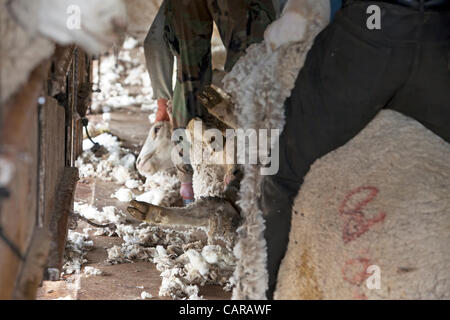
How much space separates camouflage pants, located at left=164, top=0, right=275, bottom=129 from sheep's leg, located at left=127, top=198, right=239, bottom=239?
851 mm

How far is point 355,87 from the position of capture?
170 centimetres

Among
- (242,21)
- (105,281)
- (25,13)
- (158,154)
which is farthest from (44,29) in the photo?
(158,154)

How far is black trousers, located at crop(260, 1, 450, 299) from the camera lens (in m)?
1.68

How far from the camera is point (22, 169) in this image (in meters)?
1.24

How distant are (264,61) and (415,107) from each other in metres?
0.42

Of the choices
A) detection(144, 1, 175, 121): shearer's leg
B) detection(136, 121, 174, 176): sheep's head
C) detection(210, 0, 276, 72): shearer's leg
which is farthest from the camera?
detection(144, 1, 175, 121): shearer's leg

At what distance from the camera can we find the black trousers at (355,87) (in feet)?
5.50

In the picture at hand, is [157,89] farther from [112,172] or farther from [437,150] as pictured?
[437,150]

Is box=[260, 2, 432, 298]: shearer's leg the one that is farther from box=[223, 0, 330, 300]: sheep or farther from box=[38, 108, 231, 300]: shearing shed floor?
box=[38, 108, 231, 300]: shearing shed floor

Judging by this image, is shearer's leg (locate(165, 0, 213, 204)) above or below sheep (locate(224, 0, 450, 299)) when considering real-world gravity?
above

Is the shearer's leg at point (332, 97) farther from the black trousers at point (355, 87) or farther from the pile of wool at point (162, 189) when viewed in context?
the pile of wool at point (162, 189)

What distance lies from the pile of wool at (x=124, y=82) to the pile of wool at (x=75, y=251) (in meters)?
2.26
